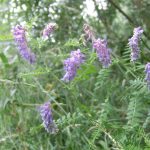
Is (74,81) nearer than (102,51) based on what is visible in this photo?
No

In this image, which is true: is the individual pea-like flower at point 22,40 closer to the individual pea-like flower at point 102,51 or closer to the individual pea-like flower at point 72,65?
the individual pea-like flower at point 72,65

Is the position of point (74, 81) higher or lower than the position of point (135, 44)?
lower

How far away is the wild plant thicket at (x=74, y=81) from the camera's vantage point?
196 centimetres

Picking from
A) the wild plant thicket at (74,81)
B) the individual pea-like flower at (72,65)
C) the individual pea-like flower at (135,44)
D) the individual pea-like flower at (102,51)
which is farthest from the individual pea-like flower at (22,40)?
the individual pea-like flower at (135,44)

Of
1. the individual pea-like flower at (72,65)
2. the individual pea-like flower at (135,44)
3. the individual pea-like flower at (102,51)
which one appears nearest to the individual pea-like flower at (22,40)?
the individual pea-like flower at (72,65)

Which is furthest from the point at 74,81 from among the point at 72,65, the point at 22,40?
the point at 22,40

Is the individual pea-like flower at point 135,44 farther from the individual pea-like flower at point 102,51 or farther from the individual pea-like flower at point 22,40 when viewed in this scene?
the individual pea-like flower at point 22,40

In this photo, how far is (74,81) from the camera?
79.0 inches

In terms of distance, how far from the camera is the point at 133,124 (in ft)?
6.49

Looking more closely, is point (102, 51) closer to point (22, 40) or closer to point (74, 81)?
point (74, 81)

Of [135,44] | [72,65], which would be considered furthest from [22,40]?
[135,44]

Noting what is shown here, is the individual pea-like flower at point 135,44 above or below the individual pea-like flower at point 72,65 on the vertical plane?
above

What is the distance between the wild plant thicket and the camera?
6.43ft

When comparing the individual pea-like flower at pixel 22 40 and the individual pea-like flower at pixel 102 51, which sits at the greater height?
the individual pea-like flower at pixel 22 40
